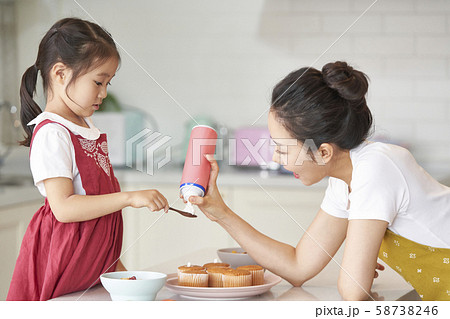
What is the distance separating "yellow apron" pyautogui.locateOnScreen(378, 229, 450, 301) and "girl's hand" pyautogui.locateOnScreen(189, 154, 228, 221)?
264mm

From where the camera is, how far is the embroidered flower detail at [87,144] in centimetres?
84

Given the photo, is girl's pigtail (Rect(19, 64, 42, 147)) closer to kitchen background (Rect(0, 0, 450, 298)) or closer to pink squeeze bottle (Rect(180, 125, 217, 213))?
kitchen background (Rect(0, 0, 450, 298))

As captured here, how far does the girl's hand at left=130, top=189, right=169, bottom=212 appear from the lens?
748 mm

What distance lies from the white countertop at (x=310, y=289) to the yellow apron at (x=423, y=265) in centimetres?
2

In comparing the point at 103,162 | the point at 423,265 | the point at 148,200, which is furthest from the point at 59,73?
the point at 423,265

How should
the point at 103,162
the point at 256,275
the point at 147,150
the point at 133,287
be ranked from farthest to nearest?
the point at 147,150 < the point at 103,162 < the point at 256,275 < the point at 133,287

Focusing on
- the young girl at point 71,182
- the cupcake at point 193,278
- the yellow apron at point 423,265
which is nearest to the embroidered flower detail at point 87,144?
the young girl at point 71,182

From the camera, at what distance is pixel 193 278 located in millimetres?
733

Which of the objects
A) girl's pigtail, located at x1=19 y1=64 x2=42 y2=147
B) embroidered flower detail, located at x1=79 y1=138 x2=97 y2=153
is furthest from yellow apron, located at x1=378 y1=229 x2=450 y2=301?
girl's pigtail, located at x1=19 y1=64 x2=42 y2=147

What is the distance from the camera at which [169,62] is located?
1.03 metres

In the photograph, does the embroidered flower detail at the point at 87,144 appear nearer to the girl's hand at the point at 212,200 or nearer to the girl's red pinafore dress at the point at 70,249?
the girl's red pinafore dress at the point at 70,249

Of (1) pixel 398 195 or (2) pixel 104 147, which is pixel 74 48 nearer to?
(2) pixel 104 147

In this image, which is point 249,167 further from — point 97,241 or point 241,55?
point 97,241

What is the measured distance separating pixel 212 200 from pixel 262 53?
33 cm
